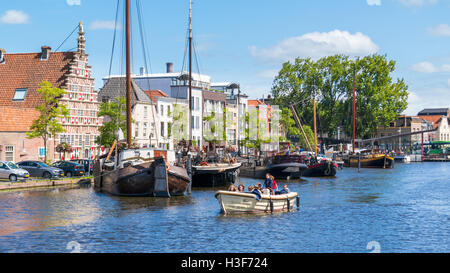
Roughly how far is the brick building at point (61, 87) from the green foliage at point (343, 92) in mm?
58784

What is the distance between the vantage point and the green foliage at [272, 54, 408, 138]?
12412 cm

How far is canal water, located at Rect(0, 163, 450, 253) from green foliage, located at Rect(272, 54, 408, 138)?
3138 inches

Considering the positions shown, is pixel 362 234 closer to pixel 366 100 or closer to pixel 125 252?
pixel 125 252

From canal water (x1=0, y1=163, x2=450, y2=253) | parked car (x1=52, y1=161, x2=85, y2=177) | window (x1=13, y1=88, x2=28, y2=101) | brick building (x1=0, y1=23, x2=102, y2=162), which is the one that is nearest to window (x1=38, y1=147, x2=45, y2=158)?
brick building (x1=0, y1=23, x2=102, y2=162)

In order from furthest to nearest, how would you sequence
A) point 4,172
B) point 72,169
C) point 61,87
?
point 61,87
point 72,169
point 4,172

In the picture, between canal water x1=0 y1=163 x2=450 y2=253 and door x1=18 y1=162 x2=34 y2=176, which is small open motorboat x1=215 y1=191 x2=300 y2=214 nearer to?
canal water x1=0 y1=163 x2=450 y2=253

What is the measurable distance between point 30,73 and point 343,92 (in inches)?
2767

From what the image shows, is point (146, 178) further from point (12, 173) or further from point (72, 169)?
point (72, 169)

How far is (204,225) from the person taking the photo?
30.9 meters

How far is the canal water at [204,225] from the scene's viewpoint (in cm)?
2586

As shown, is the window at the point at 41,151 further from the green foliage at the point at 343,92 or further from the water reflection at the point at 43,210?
the green foliage at the point at 343,92

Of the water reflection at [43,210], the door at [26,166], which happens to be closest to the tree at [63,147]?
the door at [26,166]

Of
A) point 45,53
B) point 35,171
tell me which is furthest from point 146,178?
point 45,53
